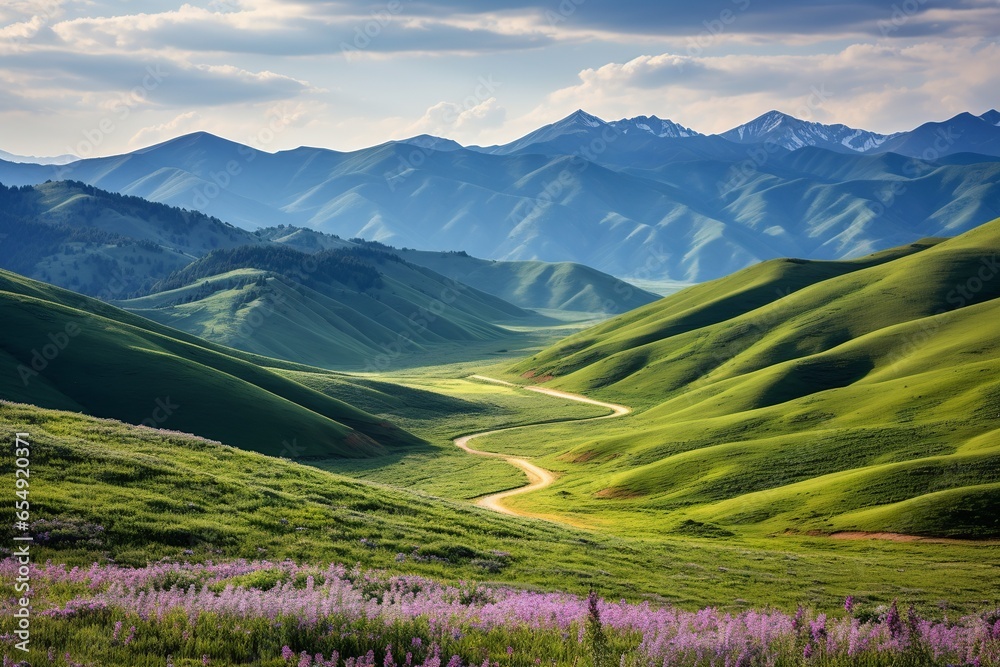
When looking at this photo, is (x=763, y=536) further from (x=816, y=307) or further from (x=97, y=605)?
(x=816, y=307)

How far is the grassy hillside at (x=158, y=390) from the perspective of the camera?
8788 centimetres

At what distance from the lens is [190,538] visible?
79.0 ft

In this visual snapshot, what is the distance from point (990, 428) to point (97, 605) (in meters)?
71.6

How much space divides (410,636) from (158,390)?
3598 inches

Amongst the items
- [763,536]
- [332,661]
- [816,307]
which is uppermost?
[816,307]

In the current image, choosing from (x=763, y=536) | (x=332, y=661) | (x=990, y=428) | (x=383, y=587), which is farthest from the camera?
(x=990, y=428)

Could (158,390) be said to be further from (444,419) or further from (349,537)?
(349,537)

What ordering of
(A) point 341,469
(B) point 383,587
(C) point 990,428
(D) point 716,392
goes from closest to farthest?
(B) point 383,587
(C) point 990,428
(A) point 341,469
(D) point 716,392

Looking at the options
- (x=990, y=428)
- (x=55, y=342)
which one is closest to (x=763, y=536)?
(x=990, y=428)

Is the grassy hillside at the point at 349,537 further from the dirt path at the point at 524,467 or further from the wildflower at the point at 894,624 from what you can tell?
the dirt path at the point at 524,467

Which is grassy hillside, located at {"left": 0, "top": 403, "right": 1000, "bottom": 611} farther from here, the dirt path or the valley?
the dirt path

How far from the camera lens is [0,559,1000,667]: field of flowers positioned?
36.8 feet

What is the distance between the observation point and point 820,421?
81562 mm

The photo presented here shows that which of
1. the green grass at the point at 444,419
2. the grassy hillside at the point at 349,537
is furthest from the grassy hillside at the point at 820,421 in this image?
the grassy hillside at the point at 349,537
